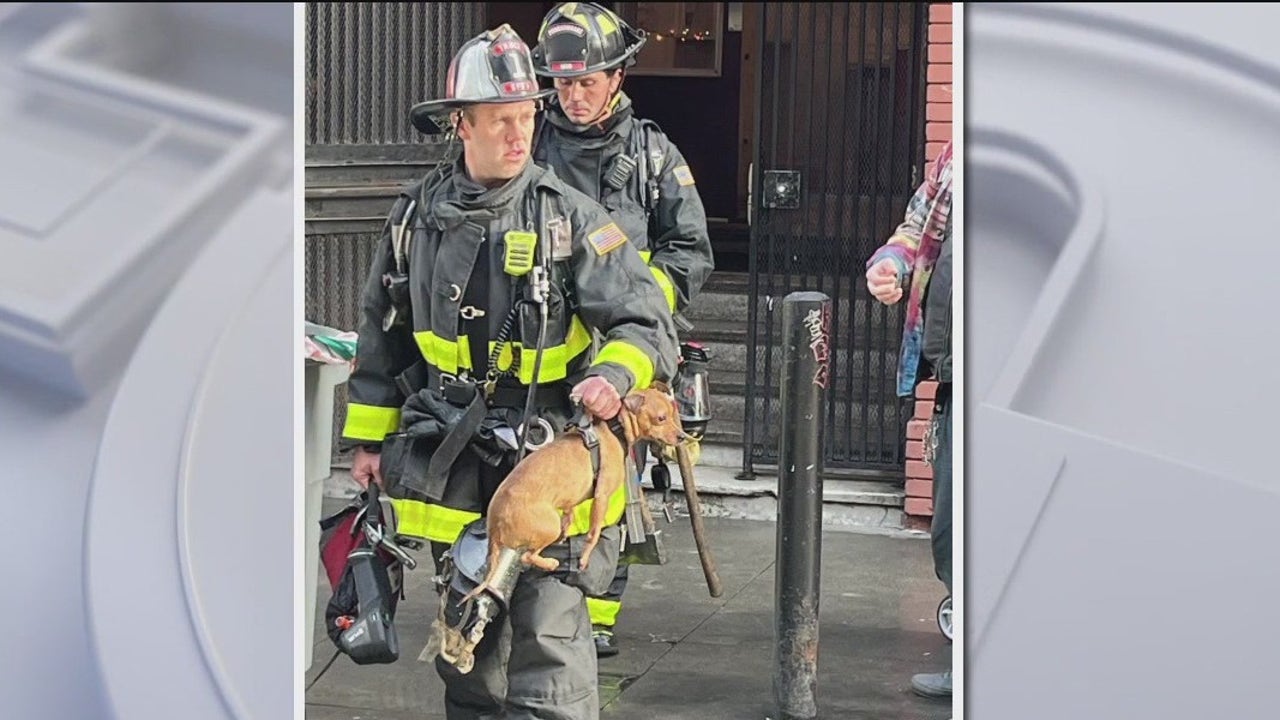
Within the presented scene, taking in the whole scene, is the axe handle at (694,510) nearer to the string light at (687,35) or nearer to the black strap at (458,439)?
the black strap at (458,439)

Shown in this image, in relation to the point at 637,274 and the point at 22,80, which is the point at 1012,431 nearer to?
the point at 637,274

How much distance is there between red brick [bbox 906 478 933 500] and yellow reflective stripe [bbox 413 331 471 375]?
11.1ft

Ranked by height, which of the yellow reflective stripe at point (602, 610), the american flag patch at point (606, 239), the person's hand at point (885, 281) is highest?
the american flag patch at point (606, 239)

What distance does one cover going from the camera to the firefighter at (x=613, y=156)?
5.63 m

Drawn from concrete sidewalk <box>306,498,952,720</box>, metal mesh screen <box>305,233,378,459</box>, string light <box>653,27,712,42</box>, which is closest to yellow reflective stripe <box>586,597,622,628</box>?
concrete sidewalk <box>306,498,952,720</box>

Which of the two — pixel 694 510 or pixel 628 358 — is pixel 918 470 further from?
pixel 628 358

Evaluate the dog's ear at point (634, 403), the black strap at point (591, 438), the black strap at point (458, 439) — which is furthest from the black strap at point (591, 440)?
the black strap at point (458, 439)

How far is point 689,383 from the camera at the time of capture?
5977mm

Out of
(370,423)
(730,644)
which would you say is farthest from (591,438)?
(730,644)

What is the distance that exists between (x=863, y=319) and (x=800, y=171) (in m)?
0.84

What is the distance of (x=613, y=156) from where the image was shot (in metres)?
5.79

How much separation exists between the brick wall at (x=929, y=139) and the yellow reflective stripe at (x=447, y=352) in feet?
9.26

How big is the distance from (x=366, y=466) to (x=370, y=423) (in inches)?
4.4

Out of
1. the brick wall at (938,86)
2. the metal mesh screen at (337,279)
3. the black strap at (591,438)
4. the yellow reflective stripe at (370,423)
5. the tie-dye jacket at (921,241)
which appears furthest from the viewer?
the metal mesh screen at (337,279)
